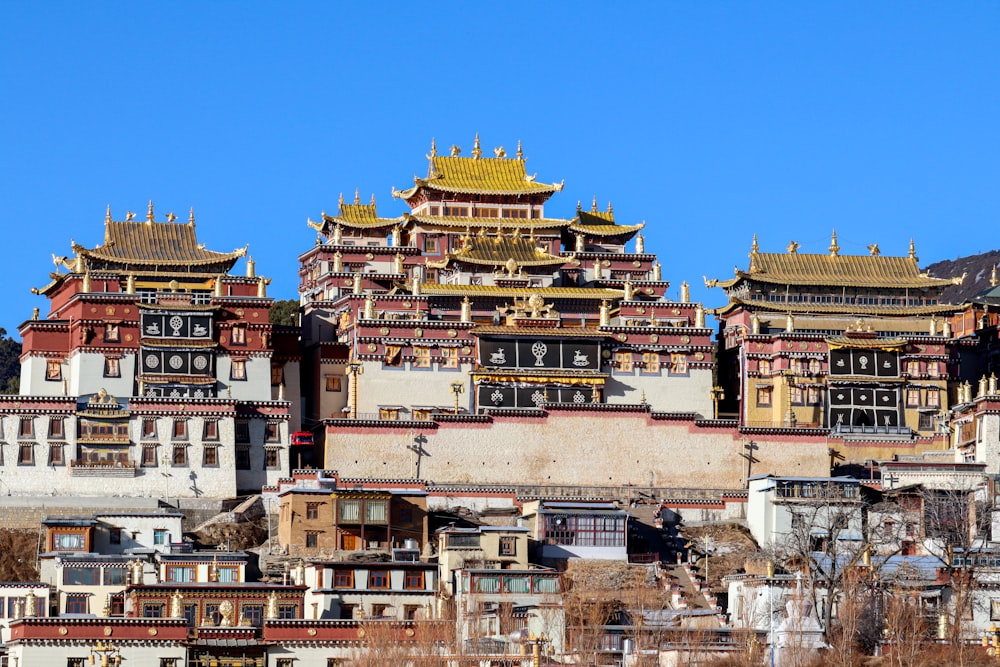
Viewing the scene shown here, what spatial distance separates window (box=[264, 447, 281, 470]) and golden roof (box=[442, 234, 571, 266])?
1839 centimetres

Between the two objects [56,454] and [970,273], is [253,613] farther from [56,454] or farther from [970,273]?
[970,273]

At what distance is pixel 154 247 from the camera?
369 feet

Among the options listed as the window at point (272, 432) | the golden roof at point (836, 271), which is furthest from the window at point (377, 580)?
the golden roof at point (836, 271)

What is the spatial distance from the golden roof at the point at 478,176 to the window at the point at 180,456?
1092 inches

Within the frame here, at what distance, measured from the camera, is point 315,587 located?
8475 cm

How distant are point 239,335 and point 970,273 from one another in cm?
9893

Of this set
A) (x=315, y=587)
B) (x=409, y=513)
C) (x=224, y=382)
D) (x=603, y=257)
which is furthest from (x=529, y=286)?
(x=315, y=587)

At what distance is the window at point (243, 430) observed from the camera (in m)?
101

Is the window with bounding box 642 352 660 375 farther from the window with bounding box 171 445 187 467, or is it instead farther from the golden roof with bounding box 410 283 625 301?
the window with bounding box 171 445 187 467

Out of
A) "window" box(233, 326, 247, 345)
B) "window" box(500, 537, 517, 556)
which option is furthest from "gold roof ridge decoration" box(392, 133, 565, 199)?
"window" box(500, 537, 517, 556)

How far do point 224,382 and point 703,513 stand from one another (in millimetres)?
21899

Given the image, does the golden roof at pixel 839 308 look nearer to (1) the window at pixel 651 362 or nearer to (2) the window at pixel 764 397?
(2) the window at pixel 764 397

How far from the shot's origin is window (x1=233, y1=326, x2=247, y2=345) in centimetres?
10706

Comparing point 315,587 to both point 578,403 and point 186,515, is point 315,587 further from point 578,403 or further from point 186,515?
point 578,403
